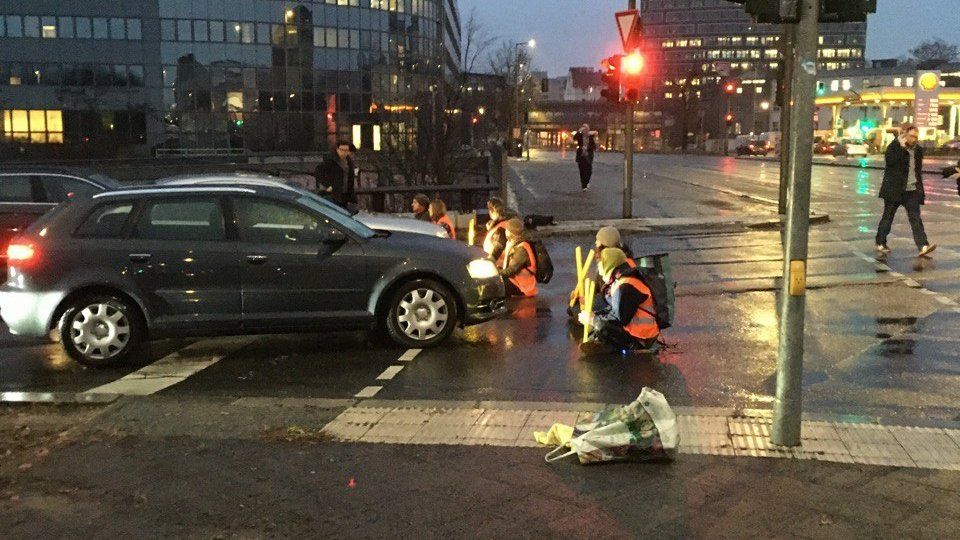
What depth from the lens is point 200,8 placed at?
174 feet

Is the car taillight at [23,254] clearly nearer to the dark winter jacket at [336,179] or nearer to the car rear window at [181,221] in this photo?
the car rear window at [181,221]

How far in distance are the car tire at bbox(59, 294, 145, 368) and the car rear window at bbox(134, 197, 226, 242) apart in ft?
2.36

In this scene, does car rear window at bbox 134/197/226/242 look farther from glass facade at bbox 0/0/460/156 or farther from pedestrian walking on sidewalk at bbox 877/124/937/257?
glass facade at bbox 0/0/460/156

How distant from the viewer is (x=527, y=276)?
10.6 metres

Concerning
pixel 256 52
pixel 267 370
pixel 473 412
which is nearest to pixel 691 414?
pixel 473 412

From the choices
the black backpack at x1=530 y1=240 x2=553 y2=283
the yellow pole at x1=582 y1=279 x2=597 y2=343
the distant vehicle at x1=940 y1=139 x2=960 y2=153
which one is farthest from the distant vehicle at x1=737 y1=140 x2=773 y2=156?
the yellow pole at x1=582 y1=279 x2=597 y2=343

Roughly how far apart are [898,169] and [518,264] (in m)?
6.82

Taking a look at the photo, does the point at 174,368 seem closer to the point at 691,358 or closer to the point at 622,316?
the point at 622,316

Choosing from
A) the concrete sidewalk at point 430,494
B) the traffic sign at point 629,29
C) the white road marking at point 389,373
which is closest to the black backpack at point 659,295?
the white road marking at point 389,373

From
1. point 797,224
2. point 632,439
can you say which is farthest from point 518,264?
point 797,224

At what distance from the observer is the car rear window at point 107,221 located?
7.70 meters

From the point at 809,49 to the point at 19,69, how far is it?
56.6 meters

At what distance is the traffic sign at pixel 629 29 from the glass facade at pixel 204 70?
33.5 meters

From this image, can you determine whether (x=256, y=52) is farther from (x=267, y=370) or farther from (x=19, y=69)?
(x=267, y=370)
